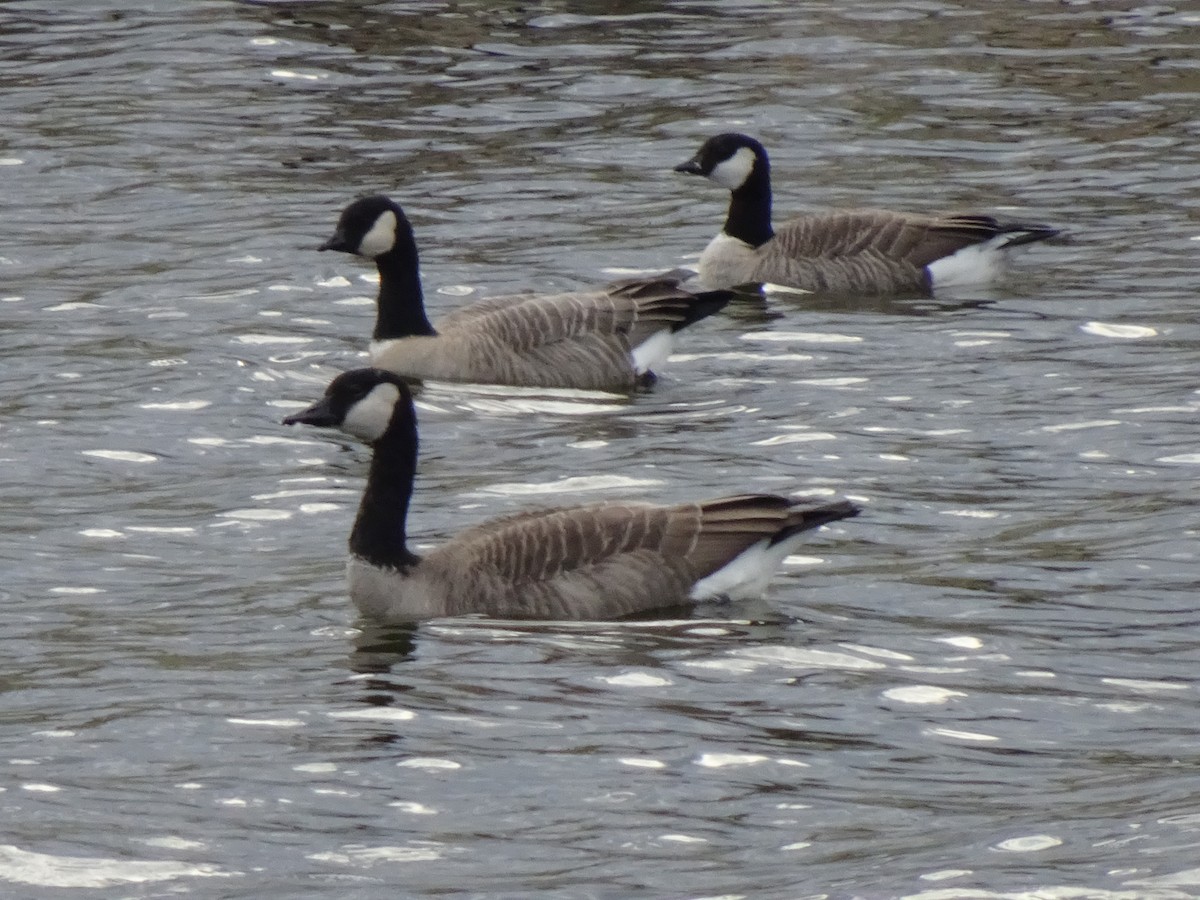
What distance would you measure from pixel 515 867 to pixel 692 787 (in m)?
0.97

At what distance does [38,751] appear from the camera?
29.0 feet

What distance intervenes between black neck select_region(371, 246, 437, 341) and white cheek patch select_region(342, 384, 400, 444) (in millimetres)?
4696

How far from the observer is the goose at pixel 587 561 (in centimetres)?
1047

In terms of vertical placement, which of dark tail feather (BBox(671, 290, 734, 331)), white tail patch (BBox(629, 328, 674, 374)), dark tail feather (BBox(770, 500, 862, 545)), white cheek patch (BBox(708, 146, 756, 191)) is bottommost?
white tail patch (BBox(629, 328, 674, 374))

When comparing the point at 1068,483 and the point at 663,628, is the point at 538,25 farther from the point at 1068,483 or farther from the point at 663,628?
the point at 663,628

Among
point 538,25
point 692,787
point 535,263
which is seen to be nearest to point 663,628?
point 692,787

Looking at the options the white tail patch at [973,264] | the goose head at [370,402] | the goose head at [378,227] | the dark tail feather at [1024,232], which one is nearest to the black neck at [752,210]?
the white tail patch at [973,264]

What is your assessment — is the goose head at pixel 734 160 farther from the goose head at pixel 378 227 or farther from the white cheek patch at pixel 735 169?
the goose head at pixel 378 227

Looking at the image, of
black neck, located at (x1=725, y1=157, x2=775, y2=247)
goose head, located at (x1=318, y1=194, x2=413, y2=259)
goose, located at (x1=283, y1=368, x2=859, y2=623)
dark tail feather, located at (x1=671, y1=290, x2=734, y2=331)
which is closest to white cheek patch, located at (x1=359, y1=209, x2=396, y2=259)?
goose head, located at (x1=318, y1=194, x2=413, y2=259)

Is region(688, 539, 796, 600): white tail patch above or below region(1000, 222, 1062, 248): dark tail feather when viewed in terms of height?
below

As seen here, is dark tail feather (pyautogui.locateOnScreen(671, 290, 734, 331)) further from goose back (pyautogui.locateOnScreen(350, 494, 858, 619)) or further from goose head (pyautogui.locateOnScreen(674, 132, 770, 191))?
goose back (pyautogui.locateOnScreen(350, 494, 858, 619))

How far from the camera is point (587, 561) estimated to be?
10500 mm

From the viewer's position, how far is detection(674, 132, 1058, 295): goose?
17.6m

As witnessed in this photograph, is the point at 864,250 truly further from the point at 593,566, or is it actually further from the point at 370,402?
the point at 593,566
